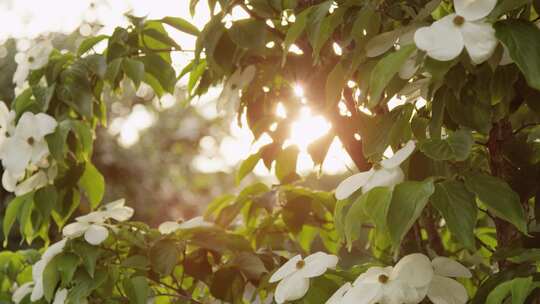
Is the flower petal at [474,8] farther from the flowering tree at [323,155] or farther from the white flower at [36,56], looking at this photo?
the white flower at [36,56]

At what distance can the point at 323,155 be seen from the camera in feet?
4.98

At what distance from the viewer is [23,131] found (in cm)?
160

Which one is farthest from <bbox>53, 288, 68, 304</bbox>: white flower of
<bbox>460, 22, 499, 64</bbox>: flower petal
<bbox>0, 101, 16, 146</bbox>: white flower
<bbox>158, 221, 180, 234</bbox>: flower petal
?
<bbox>460, 22, 499, 64</bbox>: flower petal

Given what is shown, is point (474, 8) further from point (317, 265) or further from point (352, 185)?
point (317, 265)

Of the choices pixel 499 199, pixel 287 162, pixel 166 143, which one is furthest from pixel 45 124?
pixel 166 143

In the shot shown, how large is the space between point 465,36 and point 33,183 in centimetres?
103

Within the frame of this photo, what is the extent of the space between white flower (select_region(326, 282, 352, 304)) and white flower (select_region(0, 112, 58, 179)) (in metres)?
0.73

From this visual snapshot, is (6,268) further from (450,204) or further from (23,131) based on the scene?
(450,204)

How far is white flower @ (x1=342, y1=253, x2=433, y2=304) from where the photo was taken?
105 cm

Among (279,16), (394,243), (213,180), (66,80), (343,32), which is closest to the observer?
(394,243)

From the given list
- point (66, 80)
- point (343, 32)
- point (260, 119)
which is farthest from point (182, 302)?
point (343, 32)

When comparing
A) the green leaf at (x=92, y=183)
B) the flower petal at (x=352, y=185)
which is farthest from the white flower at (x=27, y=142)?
the flower petal at (x=352, y=185)

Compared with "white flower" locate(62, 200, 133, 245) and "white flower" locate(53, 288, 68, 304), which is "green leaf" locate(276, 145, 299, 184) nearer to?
"white flower" locate(62, 200, 133, 245)

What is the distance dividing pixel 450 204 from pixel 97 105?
1.06 m
